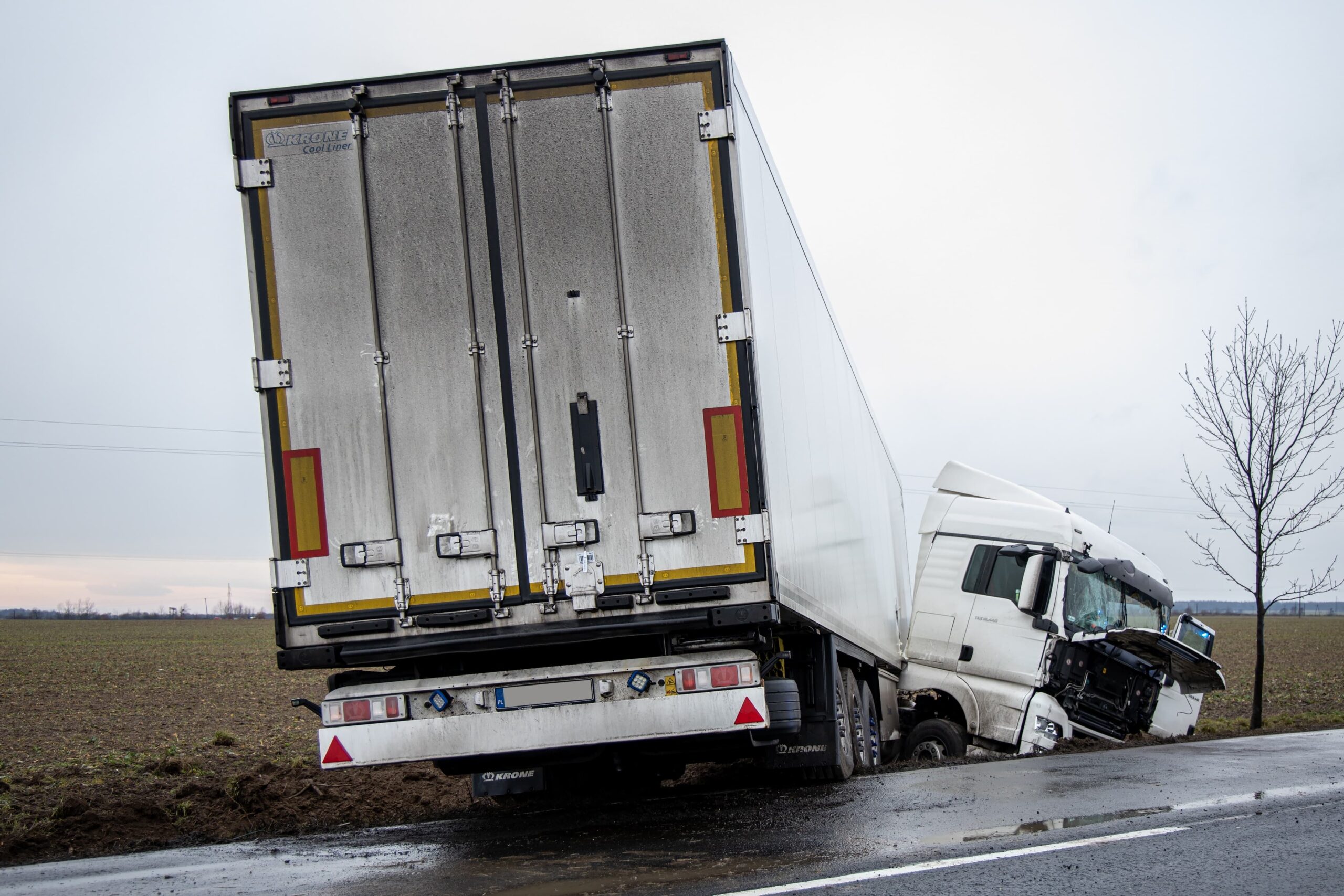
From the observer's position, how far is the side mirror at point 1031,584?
12.4 metres

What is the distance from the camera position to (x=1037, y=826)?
6.29 metres

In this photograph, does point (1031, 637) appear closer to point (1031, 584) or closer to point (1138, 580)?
point (1031, 584)

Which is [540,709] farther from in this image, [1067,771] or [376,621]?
[1067,771]

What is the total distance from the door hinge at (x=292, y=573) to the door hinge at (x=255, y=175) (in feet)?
6.69

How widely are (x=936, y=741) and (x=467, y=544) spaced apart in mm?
7835

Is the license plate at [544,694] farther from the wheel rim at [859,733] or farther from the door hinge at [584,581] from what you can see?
the wheel rim at [859,733]

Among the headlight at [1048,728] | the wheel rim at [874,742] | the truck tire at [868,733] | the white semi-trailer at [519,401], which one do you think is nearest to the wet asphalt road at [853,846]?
the white semi-trailer at [519,401]

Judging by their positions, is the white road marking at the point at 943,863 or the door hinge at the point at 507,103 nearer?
the white road marking at the point at 943,863

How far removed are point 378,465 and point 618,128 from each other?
2.21 m

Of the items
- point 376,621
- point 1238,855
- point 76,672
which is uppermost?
point 376,621

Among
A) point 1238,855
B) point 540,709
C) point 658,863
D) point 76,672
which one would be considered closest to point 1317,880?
point 1238,855

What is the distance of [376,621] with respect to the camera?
652 cm

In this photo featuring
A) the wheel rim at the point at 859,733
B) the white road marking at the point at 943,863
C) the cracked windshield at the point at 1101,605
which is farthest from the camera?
the cracked windshield at the point at 1101,605

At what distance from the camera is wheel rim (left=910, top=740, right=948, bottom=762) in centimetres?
1273
